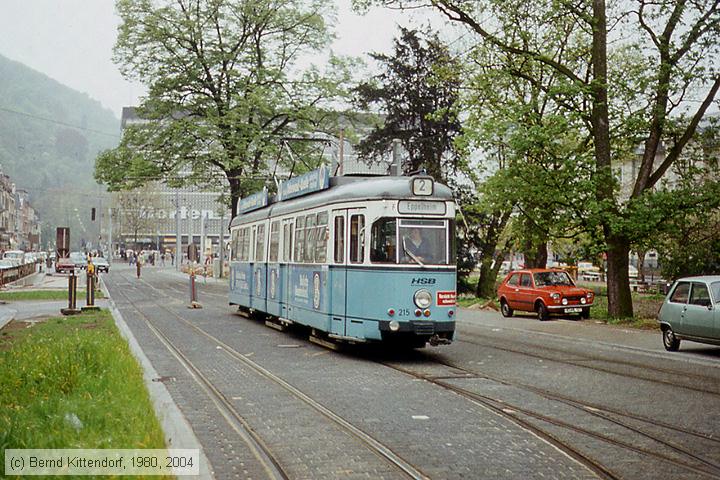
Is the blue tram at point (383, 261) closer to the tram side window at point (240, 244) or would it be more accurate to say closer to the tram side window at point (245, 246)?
the tram side window at point (245, 246)

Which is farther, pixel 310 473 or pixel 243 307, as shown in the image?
pixel 243 307

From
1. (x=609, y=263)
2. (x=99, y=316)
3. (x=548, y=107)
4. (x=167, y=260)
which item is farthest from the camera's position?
(x=167, y=260)

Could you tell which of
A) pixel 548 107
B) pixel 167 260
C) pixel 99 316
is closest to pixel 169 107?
pixel 548 107

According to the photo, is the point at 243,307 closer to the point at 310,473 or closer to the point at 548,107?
the point at 548,107

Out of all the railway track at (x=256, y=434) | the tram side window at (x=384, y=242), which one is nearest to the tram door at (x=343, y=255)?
the tram side window at (x=384, y=242)

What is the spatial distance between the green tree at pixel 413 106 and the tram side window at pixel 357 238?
2544 cm

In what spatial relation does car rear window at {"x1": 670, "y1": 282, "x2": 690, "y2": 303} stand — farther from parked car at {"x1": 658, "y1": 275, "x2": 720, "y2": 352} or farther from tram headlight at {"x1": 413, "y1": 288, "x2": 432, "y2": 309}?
tram headlight at {"x1": 413, "y1": 288, "x2": 432, "y2": 309}

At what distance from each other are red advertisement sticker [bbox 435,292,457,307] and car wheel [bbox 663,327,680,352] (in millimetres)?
5726

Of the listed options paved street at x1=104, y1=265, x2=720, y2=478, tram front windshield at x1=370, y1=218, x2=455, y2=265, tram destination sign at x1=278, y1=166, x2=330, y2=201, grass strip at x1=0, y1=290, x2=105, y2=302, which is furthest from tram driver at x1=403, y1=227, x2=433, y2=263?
grass strip at x1=0, y1=290, x2=105, y2=302

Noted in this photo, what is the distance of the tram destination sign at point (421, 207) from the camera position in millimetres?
15078

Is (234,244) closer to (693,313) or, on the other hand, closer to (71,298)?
(71,298)

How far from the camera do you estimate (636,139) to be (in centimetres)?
2584

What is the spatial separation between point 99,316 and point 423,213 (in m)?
A: 11.9

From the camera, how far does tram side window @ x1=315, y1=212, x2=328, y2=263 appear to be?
659 inches
